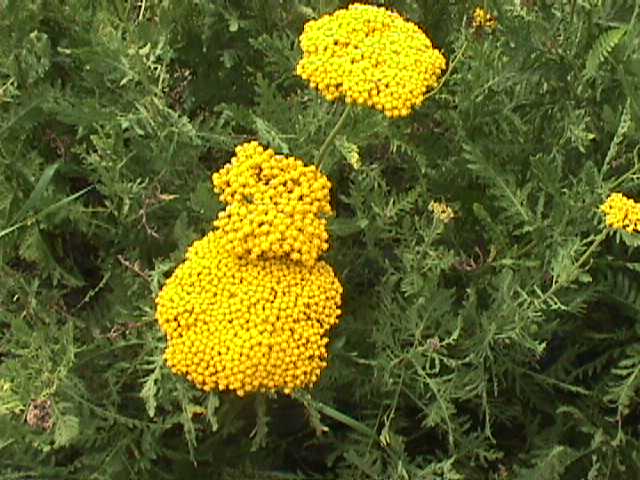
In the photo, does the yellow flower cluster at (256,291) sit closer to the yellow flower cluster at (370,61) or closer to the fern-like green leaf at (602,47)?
the yellow flower cluster at (370,61)

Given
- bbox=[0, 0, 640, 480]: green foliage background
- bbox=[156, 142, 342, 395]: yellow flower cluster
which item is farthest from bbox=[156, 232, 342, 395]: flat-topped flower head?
bbox=[0, 0, 640, 480]: green foliage background

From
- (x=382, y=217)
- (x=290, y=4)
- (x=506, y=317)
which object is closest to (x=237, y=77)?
(x=290, y=4)

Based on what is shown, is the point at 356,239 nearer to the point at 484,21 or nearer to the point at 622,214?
the point at 484,21

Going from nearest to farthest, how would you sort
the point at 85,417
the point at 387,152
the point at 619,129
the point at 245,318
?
1. the point at 245,318
2. the point at 619,129
3. the point at 85,417
4. the point at 387,152

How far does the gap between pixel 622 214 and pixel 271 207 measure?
27.3 inches

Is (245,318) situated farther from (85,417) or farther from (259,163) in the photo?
(85,417)

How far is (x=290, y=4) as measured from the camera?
2641 mm

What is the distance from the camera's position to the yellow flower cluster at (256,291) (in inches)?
73.1

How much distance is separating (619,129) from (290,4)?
1000 millimetres

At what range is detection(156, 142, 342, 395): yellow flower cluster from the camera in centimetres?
186

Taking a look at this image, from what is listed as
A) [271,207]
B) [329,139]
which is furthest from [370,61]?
[271,207]

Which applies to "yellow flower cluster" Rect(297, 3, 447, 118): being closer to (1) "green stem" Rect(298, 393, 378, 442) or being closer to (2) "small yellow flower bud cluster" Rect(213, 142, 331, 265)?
(2) "small yellow flower bud cluster" Rect(213, 142, 331, 265)

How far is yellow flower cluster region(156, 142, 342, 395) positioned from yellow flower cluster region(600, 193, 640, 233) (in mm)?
560

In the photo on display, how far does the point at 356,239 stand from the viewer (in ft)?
8.41
